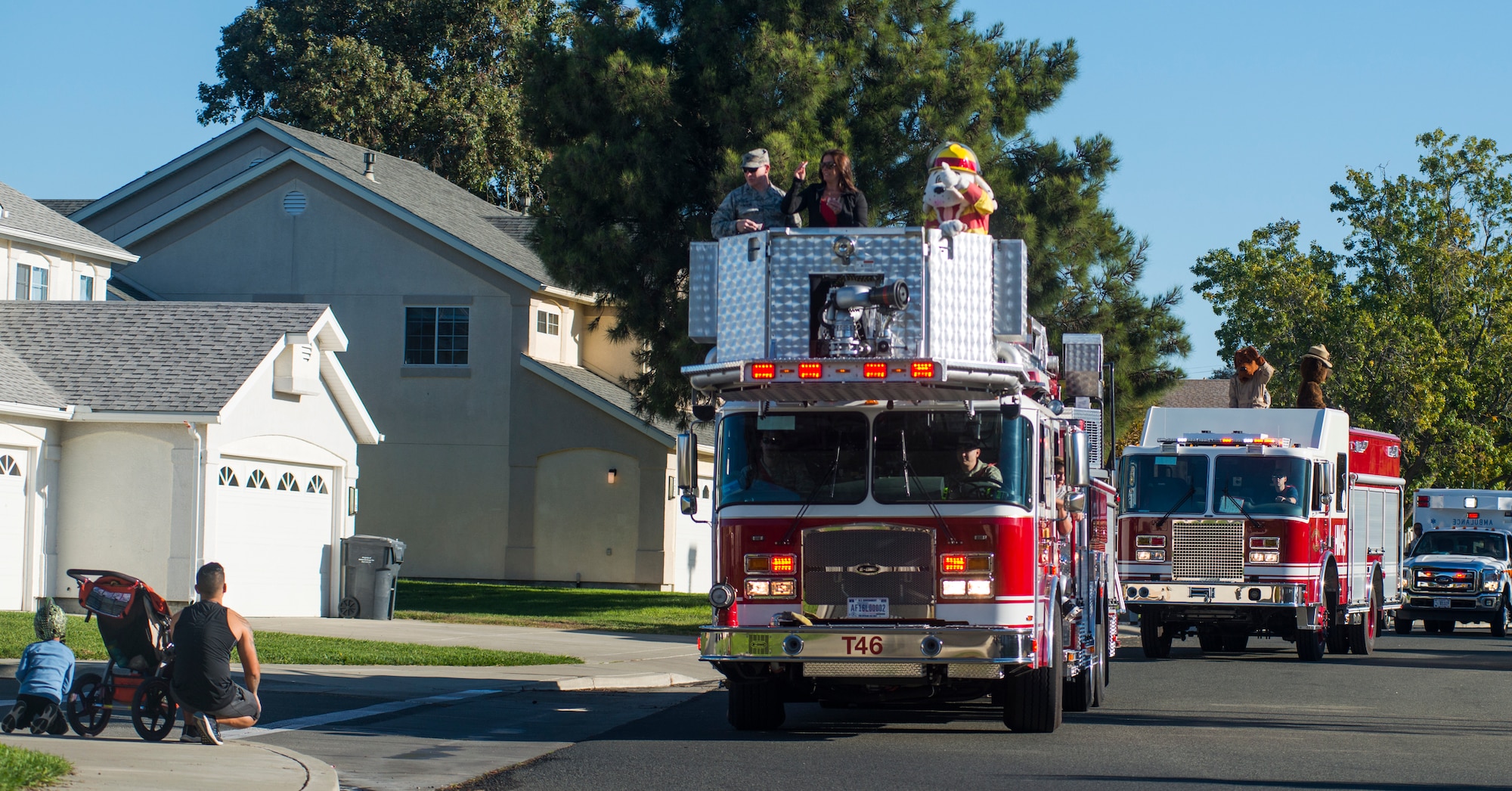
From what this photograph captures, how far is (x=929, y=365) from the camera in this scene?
1112cm

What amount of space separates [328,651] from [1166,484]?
421 inches

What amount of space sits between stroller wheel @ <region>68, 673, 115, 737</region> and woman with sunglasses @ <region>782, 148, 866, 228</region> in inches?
229

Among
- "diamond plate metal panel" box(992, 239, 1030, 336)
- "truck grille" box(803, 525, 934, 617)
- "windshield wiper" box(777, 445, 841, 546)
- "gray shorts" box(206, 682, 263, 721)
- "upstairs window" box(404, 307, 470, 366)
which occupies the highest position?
"upstairs window" box(404, 307, 470, 366)

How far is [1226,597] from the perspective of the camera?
21.4 meters

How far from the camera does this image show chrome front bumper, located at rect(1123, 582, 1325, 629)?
69.5ft

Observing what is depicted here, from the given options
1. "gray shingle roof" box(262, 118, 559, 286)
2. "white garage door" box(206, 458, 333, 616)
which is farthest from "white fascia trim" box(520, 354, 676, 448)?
"white garage door" box(206, 458, 333, 616)

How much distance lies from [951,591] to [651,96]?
1523 cm

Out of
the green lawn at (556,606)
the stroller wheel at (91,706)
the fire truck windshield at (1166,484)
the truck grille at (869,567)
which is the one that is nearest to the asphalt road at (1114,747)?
the truck grille at (869,567)

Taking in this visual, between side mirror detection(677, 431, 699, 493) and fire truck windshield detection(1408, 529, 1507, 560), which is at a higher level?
side mirror detection(677, 431, 699, 493)

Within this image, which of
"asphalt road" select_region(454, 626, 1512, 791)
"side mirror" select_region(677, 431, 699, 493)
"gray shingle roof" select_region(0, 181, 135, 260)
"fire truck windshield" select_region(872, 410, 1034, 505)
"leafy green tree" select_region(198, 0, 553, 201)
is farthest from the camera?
"leafy green tree" select_region(198, 0, 553, 201)

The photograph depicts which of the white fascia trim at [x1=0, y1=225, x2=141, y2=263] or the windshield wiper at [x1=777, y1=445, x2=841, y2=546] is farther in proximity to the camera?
the white fascia trim at [x1=0, y1=225, x2=141, y2=263]

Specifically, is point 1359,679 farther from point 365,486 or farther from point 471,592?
point 365,486

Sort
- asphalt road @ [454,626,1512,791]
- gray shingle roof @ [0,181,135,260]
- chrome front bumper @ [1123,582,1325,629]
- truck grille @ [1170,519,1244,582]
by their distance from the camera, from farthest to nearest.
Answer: gray shingle roof @ [0,181,135,260] → truck grille @ [1170,519,1244,582] → chrome front bumper @ [1123,582,1325,629] → asphalt road @ [454,626,1512,791]

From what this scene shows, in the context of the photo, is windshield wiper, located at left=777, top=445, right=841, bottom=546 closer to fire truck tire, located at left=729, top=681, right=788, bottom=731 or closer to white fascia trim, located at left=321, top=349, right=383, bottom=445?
fire truck tire, located at left=729, top=681, right=788, bottom=731
